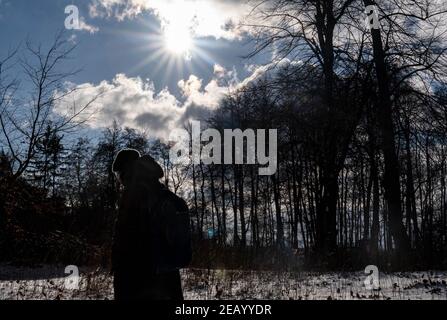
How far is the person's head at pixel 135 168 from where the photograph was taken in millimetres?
4305

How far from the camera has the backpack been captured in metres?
4.14

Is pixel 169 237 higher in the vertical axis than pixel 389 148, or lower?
lower

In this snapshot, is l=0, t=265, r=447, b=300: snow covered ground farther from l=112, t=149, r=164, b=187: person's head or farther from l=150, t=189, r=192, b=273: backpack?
l=112, t=149, r=164, b=187: person's head

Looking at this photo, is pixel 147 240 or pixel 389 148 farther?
pixel 389 148

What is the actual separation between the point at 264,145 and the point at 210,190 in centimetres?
1646

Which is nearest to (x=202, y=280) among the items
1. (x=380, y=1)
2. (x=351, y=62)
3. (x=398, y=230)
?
(x=398, y=230)

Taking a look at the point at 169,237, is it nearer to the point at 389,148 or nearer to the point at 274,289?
the point at 274,289

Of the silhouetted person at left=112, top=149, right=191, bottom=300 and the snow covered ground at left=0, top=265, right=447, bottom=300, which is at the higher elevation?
the silhouetted person at left=112, top=149, right=191, bottom=300

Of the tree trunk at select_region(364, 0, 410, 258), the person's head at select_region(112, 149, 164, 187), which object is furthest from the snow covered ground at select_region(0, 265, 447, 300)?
the tree trunk at select_region(364, 0, 410, 258)

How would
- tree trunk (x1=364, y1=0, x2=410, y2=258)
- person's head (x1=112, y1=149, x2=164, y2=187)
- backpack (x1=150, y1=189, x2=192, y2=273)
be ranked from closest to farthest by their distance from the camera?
backpack (x1=150, y1=189, x2=192, y2=273) → person's head (x1=112, y1=149, x2=164, y2=187) → tree trunk (x1=364, y1=0, x2=410, y2=258)

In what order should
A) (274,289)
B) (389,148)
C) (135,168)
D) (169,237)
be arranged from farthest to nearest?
1. (389,148)
2. (274,289)
3. (135,168)
4. (169,237)

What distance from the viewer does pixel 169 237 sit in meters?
4.16

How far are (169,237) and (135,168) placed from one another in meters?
0.67

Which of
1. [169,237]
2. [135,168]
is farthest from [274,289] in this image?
[135,168]
